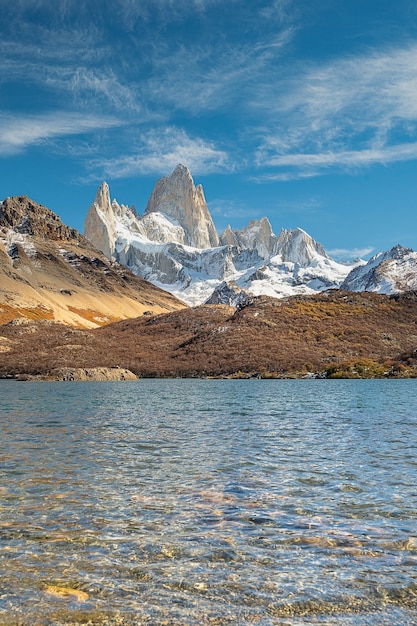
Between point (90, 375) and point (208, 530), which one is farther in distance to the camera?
point (90, 375)

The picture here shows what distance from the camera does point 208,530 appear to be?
1333 centimetres

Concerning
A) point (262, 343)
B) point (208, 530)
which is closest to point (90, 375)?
point (262, 343)

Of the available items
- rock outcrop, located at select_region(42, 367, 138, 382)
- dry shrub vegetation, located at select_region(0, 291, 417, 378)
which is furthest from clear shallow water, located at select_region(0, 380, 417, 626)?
rock outcrop, located at select_region(42, 367, 138, 382)

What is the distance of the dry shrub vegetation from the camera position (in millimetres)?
112688

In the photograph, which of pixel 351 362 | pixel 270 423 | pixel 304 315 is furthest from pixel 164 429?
pixel 304 315

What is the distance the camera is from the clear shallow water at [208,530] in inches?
365

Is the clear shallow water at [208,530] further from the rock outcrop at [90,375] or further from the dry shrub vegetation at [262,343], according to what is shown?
the rock outcrop at [90,375]

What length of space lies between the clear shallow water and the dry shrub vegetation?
8445 cm

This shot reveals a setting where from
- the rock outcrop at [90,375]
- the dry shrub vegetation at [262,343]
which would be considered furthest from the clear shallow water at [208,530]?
the rock outcrop at [90,375]

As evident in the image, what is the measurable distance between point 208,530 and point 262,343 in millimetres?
109184

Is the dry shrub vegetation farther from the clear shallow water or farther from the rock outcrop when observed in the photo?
the clear shallow water

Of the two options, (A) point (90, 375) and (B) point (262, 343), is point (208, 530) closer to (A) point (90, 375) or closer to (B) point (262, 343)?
(A) point (90, 375)

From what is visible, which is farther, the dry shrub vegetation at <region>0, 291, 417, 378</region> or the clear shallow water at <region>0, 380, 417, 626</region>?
the dry shrub vegetation at <region>0, 291, 417, 378</region>

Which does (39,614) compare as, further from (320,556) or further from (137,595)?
(320,556)
